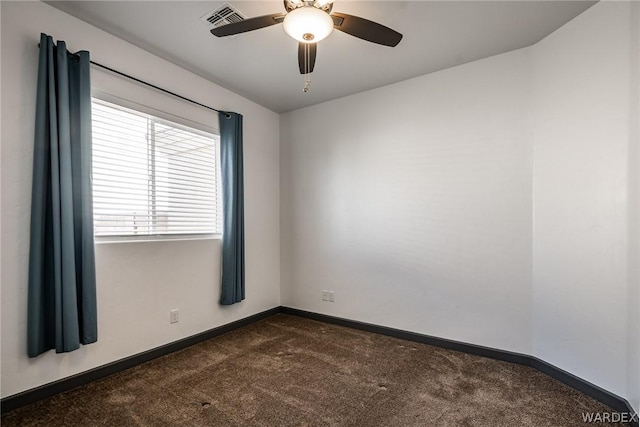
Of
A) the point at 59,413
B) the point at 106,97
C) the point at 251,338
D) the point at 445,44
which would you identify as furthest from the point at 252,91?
the point at 59,413

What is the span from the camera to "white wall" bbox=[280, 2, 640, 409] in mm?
1898

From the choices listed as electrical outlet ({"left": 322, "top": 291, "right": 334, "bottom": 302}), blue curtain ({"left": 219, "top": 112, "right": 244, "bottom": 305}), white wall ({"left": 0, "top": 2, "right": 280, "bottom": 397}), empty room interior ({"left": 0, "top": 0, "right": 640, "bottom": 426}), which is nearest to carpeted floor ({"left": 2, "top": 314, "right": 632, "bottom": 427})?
empty room interior ({"left": 0, "top": 0, "right": 640, "bottom": 426})

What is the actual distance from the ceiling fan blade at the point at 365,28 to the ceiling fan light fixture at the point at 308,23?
0.14 meters

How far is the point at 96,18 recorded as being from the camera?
211 centimetres

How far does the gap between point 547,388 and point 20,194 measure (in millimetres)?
3721

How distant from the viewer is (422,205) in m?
2.91

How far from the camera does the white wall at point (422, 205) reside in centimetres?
250

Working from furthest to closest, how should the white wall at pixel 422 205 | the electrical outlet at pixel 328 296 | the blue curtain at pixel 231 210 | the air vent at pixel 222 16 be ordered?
the electrical outlet at pixel 328 296
the blue curtain at pixel 231 210
the white wall at pixel 422 205
the air vent at pixel 222 16

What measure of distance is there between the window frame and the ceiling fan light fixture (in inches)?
62.5

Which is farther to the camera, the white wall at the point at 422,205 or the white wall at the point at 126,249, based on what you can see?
the white wall at the point at 422,205

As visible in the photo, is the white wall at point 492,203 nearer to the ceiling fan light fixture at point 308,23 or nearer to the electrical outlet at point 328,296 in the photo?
the electrical outlet at point 328,296

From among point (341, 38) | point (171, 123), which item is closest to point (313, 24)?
point (341, 38)

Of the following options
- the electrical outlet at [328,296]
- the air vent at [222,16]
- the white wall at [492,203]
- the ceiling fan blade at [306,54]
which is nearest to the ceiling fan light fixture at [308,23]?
the ceiling fan blade at [306,54]

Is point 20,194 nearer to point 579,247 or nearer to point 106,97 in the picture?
point 106,97
